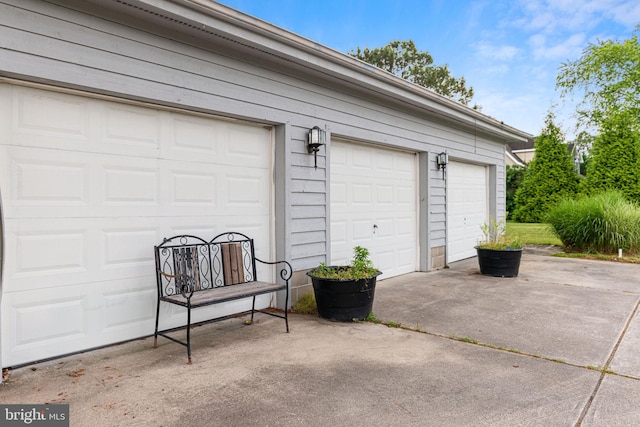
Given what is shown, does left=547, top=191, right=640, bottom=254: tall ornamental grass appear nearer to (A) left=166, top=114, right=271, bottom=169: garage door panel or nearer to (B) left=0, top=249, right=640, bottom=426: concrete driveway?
(B) left=0, top=249, right=640, bottom=426: concrete driveway

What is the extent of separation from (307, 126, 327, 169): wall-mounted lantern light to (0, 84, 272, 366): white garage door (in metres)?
0.98

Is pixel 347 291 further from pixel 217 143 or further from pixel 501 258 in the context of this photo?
pixel 501 258

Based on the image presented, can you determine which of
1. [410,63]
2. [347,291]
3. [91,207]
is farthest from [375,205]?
[410,63]

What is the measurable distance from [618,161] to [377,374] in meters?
12.3

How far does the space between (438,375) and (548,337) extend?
1.36 metres

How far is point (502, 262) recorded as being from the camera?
6.00m

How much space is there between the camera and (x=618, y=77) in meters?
16.6

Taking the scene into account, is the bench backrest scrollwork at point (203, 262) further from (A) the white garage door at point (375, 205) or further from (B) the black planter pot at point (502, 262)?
(B) the black planter pot at point (502, 262)

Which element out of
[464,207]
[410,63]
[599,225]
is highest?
[410,63]

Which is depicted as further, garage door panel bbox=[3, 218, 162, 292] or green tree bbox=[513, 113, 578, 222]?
green tree bbox=[513, 113, 578, 222]

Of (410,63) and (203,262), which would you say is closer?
(203,262)

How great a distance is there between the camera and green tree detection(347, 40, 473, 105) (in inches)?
872

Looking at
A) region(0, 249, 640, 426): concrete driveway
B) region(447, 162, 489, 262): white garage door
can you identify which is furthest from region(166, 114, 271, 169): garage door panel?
region(447, 162, 489, 262): white garage door

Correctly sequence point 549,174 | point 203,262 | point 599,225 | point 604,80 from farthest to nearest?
point 604,80, point 549,174, point 599,225, point 203,262
